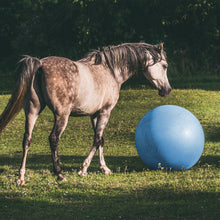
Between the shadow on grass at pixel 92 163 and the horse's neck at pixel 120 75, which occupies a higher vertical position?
the horse's neck at pixel 120 75

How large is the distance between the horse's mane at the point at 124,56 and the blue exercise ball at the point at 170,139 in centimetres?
99

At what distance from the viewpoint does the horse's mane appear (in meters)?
8.05

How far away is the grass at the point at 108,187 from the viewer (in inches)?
227

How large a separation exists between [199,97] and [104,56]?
10939 millimetres

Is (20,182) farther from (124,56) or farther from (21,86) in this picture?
(124,56)

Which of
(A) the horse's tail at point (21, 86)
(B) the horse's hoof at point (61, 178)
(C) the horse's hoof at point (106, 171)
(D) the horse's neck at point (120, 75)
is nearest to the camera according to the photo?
(A) the horse's tail at point (21, 86)

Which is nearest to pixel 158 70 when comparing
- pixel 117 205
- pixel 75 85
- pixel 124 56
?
pixel 124 56

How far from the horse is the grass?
49 cm

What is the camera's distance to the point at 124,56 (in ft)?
26.6

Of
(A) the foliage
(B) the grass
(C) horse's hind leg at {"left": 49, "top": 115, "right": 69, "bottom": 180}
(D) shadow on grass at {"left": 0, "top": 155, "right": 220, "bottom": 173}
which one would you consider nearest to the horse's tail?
(C) horse's hind leg at {"left": 49, "top": 115, "right": 69, "bottom": 180}

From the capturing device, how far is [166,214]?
220 inches

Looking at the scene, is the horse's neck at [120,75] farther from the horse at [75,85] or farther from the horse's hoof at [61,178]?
the horse's hoof at [61,178]

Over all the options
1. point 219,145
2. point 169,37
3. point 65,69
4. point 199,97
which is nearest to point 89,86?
point 65,69

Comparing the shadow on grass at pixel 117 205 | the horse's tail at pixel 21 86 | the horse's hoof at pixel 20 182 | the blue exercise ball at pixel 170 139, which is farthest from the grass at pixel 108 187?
the horse's tail at pixel 21 86
